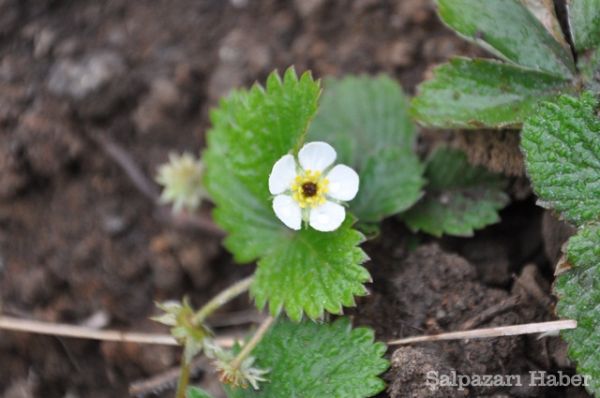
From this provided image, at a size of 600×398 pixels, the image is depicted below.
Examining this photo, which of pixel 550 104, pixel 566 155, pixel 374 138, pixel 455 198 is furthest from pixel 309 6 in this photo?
pixel 566 155

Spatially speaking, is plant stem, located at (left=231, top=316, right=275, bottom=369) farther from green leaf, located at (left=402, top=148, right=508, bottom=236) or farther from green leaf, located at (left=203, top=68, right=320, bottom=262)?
green leaf, located at (left=402, top=148, right=508, bottom=236)

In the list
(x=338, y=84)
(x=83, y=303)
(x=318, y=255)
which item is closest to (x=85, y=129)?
(x=83, y=303)

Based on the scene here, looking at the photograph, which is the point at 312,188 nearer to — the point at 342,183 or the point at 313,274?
the point at 342,183

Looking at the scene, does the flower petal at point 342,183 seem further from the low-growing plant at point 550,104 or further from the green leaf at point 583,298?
the green leaf at point 583,298

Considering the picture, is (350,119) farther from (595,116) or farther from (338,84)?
(595,116)

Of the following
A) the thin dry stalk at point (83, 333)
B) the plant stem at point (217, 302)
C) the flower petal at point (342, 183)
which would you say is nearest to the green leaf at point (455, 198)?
the flower petal at point (342, 183)
